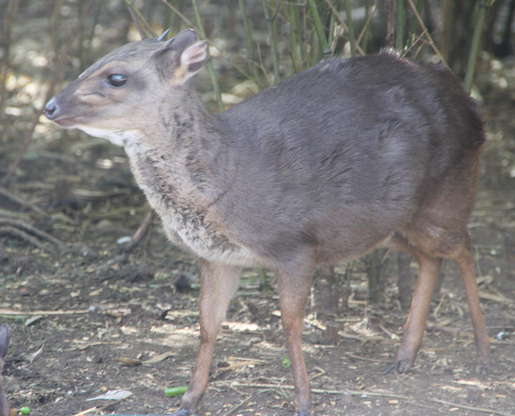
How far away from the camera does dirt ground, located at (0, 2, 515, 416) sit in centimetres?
370

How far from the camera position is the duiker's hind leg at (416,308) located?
13.5 ft

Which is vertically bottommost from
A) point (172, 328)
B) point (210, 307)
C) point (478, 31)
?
point (172, 328)

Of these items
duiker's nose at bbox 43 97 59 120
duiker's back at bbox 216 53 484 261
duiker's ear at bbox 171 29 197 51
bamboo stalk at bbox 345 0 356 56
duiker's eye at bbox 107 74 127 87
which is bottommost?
duiker's back at bbox 216 53 484 261

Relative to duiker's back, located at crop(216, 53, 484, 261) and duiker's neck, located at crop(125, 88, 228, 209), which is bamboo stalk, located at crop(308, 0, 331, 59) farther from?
duiker's neck, located at crop(125, 88, 228, 209)

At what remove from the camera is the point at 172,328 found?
457 centimetres

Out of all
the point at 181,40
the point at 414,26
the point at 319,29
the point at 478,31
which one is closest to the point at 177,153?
the point at 181,40

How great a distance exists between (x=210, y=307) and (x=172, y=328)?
2.95ft

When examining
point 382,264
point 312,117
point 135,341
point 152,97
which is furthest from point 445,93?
point 135,341

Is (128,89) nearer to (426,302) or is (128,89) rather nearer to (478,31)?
(426,302)

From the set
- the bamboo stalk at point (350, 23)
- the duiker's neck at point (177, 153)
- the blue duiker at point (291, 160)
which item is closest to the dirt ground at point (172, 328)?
the blue duiker at point (291, 160)

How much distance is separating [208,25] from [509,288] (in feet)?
19.9

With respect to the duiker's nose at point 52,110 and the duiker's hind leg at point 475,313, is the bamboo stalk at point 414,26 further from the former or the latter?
the duiker's nose at point 52,110

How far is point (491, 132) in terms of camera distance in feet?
25.2

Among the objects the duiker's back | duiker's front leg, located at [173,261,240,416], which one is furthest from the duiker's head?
duiker's front leg, located at [173,261,240,416]
